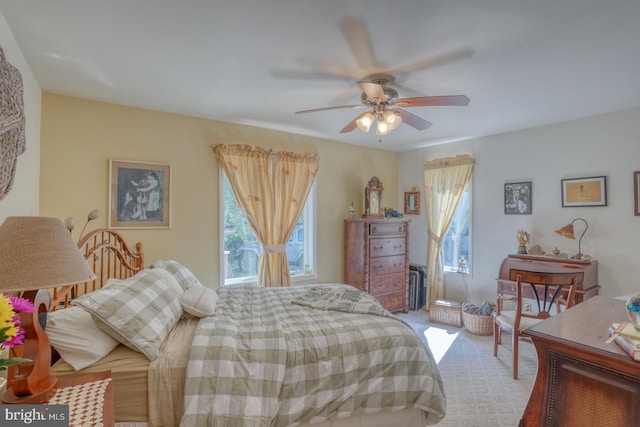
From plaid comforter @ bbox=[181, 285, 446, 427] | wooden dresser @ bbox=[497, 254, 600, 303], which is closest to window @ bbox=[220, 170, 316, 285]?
plaid comforter @ bbox=[181, 285, 446, 427]

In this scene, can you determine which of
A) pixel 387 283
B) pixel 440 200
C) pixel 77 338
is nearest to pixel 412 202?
pixel 440 200

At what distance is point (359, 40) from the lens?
188cm

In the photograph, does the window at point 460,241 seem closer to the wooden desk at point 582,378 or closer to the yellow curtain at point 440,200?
the yellow curtain at point 440,200

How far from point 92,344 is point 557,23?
9.97 feet

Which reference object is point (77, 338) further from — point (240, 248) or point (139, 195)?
point (240, 248)

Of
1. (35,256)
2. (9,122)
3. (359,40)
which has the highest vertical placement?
(359,40)

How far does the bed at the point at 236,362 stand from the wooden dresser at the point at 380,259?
2.04 metres

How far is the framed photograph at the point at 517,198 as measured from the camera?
3791 millimetres

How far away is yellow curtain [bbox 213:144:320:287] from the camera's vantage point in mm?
3594

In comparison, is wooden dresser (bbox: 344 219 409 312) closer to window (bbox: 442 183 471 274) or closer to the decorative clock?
the decorative clock

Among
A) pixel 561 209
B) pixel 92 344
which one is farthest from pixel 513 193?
pixel 92 344

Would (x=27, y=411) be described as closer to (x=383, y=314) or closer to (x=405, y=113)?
(x=383, y=314)

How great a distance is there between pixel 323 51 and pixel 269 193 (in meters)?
2.07

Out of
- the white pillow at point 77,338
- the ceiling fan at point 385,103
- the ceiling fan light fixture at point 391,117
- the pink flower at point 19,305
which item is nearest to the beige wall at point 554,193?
the ceiling fan at point 385,103
